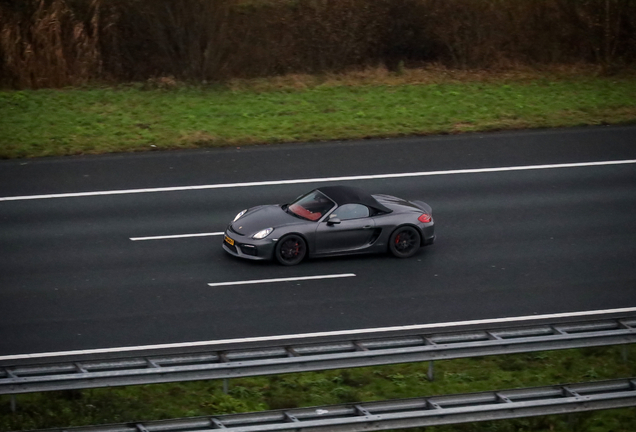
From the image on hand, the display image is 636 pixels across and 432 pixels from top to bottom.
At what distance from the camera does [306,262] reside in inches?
608

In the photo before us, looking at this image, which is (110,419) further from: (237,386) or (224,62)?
(224,62)

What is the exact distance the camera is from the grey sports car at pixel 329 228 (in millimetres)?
15102

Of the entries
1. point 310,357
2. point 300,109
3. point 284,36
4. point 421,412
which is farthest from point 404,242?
point 284,36

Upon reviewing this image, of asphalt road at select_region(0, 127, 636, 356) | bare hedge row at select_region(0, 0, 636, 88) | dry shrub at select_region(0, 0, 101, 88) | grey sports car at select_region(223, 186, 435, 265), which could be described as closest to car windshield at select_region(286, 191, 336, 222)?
grey sports car at select_region(223, 186, 435, 265)

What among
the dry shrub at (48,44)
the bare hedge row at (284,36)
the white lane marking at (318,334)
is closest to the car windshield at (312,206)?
the white lane marking at (318,334)

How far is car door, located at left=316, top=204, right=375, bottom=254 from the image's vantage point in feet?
49.9

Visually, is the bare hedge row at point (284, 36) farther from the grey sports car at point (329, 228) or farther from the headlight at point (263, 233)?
the headlight at point (263, 233)

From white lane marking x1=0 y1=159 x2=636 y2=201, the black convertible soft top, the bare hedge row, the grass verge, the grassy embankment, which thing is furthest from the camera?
the bare hedge row

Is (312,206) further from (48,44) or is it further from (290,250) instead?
(48,44)

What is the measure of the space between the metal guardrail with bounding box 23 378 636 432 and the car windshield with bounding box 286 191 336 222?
598 cm

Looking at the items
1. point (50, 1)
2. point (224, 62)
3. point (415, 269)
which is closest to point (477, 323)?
point (415, 269)

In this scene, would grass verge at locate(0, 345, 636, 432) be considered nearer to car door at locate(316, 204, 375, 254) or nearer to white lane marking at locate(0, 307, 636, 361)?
white lane marking at locate(0, 307, 636, 361)

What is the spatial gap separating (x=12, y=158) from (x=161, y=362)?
39.3 feet

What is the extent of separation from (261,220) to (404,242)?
8.03 ft
